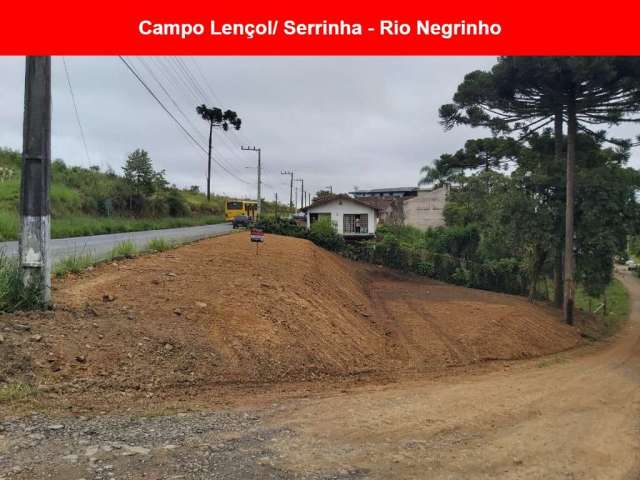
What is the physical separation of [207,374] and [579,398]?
5.14m

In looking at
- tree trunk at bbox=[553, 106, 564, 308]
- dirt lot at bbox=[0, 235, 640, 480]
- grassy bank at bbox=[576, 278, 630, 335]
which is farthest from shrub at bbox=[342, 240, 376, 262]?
dirt lot at bbox=[0, 235, 640, 480]

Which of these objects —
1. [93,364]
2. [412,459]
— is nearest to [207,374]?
[93,364]

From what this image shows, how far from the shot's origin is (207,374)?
6023mm

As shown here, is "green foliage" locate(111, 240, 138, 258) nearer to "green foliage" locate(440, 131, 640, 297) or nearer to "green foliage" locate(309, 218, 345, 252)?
"green foliage" locate(440, 131, 640, 297)

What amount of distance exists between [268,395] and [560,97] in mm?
16555

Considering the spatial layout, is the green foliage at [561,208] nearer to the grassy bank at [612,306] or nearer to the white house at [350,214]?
the grassy bank at [612,306]

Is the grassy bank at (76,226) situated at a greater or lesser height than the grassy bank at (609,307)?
greater

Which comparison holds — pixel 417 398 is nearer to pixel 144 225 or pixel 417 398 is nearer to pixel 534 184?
pixel 534 184

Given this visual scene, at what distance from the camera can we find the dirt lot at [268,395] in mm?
3975

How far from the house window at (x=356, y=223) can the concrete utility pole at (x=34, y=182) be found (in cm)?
3827

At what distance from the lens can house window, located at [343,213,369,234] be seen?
44469 mm

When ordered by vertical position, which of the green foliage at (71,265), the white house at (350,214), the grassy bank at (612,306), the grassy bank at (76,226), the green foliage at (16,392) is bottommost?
the grassy bank at (612,306)

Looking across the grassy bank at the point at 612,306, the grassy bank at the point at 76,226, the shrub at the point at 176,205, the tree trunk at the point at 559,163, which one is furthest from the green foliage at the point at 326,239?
the shrub at the point at 176,205

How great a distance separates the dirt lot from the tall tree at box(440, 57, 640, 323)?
880 cm
